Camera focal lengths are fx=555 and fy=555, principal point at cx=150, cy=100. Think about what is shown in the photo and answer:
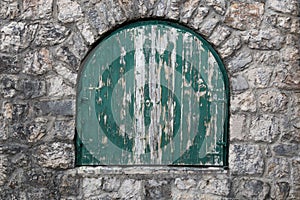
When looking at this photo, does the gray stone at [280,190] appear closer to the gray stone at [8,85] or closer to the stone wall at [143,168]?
the stone wall at [143,168]

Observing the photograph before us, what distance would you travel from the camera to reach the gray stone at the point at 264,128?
4.30 metres

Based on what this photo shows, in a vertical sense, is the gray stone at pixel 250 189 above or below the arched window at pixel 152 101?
below

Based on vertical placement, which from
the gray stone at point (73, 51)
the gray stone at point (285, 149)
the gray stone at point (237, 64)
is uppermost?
the gray stone at point (73, 51)

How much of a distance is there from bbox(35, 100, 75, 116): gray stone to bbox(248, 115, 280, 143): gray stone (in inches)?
55.6

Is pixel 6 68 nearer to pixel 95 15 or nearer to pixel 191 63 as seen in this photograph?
pixel 95 15

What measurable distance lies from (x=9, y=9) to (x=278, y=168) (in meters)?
2.44

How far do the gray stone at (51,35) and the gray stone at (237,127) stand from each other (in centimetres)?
146

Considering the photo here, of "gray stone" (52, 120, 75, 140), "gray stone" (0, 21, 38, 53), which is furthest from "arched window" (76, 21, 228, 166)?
"gray stone" (0, 21, 38, 53)

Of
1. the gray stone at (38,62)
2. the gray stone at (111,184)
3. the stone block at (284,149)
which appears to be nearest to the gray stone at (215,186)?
the stone block at (284,149)

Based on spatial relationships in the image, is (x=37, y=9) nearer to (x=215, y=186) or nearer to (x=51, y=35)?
(x=51, y=35)

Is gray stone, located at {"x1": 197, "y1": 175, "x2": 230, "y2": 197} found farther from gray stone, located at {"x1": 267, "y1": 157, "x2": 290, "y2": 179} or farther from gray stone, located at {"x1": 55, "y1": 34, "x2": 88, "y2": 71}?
gray stone, located at {"x1": 55, "y1": 34, "x2": 88, "y2": 71}

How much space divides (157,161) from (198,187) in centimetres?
38

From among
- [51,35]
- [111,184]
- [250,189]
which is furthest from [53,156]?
[250,189]

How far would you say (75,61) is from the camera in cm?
434
